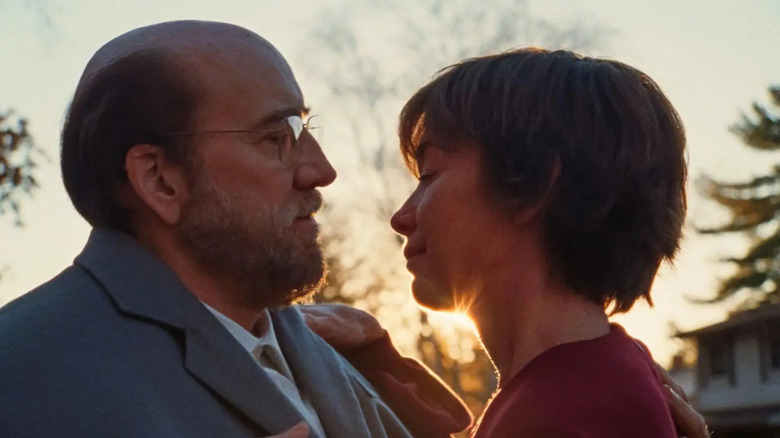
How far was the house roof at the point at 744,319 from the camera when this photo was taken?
39.6 m

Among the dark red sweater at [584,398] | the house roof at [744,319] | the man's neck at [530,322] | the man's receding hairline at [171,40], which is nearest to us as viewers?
the dark red sweater at [584,398]

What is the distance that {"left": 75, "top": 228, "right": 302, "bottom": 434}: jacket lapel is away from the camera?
338 cm

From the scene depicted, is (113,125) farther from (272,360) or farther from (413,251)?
(413,251)

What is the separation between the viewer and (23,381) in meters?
3.10

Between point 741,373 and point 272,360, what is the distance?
4033 centimetres

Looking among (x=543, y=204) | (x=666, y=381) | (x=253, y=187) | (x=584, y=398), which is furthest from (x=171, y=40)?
(x=584, y=398)

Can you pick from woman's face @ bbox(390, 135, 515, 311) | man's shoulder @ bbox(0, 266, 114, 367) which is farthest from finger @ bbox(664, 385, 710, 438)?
man's shoulder @ bbox(0, 266, 114, 367)

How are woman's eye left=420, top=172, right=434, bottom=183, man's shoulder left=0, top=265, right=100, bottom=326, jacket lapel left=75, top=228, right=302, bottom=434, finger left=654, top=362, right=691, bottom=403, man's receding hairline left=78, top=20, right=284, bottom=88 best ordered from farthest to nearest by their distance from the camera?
man's receding hairline left=78, top=20, right=284, bottom=88
jacket lapel left=75, top=228, right=302, bottom=434
man's shoulder left=0, top=265, right=100, bottom=326
woman's eye left=420, top=172, right=434, bottom=183
finger left=654, top=362, right=691, bottom=403

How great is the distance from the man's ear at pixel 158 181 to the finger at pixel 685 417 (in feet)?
5.21

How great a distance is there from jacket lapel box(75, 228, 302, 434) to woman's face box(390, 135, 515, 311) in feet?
1.84

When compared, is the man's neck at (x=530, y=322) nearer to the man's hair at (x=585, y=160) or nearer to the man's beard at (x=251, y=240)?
the man's hair at (x=585, y=160)

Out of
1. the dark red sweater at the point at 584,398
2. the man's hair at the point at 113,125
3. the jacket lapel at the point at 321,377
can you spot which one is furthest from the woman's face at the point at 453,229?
the man's hair at the point at 113,125

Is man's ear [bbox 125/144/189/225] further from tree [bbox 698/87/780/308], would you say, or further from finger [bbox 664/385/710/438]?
tree [bbox 698/87/780/308]

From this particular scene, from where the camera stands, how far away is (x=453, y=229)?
10.0 feet
